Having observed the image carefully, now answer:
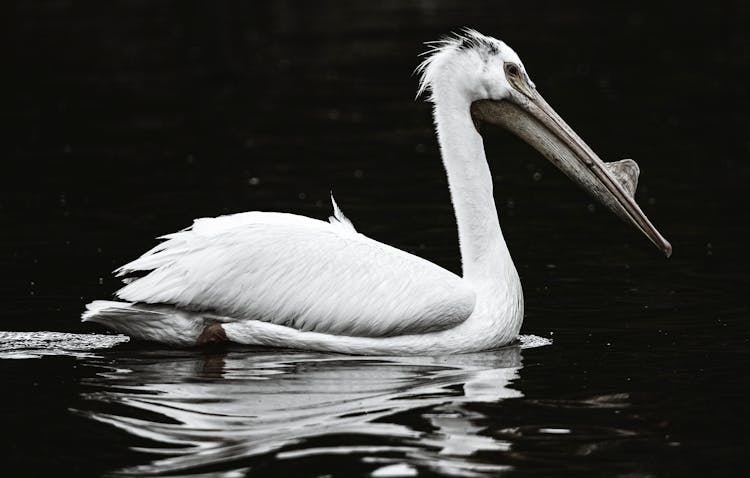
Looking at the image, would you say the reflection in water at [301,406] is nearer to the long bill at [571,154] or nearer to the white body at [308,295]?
the white body at [308,295]

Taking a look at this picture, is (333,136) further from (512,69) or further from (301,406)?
(301,406)

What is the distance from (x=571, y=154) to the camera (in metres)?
7.21

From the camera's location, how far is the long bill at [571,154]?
7094 millimetres

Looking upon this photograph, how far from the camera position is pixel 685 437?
18.2 ft

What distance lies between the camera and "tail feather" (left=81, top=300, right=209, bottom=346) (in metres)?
6.84

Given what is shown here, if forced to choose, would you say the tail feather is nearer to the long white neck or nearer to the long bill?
the long white neck

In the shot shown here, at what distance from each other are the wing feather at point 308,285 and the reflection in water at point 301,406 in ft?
0.64

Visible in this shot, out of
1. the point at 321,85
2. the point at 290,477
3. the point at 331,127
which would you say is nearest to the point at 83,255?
the point at 290,477

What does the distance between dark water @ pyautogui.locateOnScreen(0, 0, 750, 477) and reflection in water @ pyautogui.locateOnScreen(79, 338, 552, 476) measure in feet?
0.05

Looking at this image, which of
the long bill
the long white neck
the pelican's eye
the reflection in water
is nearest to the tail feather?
the reflection in water

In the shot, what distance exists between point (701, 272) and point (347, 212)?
303 centimetres

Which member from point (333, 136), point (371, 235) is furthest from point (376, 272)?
point (333, 136)

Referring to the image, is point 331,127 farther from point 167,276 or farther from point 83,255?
point 167,276

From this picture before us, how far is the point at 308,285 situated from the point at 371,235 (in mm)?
2956
